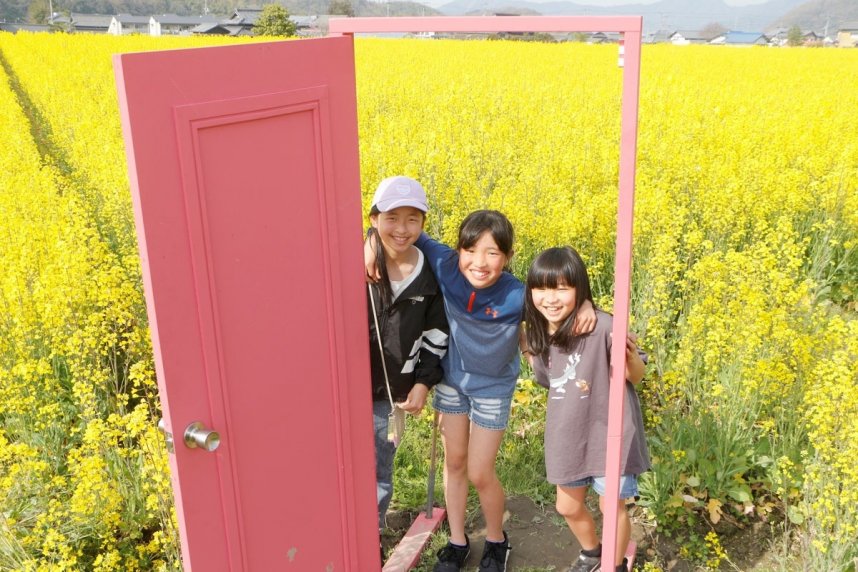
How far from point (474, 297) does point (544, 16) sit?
3.64 feet

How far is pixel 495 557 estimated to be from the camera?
3.15 meters

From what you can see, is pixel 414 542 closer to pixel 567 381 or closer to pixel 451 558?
pixel 451 558

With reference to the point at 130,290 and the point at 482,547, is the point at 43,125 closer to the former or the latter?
the point at 130,290

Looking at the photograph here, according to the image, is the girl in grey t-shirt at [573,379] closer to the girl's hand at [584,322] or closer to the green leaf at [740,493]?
the girl's hand at [584,322]

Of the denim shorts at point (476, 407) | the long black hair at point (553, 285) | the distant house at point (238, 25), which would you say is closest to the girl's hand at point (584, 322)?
the long black hair at point (553, 285)

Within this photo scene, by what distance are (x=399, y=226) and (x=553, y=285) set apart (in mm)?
591

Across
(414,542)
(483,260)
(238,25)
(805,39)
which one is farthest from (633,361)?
(805,39)

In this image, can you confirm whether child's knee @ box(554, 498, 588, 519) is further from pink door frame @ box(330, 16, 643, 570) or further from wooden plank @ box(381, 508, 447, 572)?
wooden plank @ box(381, 508, 447, 572)

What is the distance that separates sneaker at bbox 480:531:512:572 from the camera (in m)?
3.13

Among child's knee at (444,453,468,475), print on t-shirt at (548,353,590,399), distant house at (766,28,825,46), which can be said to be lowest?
Answer: child's knee at (444,453,468,475)

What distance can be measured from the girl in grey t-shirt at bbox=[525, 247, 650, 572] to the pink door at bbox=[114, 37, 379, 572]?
26.7 inches

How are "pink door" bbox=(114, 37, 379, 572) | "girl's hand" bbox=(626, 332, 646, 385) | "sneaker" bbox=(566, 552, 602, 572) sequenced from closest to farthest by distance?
"pink door" bbox=(114, 37, 379, 572) → "girl's hand" bbox=(626, 332, 646, 385) → "sneaker" bbox=(566, 552, 602, 572)

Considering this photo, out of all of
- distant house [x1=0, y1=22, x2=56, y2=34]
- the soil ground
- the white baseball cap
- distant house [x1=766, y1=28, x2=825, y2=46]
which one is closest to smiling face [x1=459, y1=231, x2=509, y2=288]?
the white baseball cap

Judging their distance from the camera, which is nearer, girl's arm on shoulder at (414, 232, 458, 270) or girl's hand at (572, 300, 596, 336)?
girl's hand at (572, 300, 596, 336)
